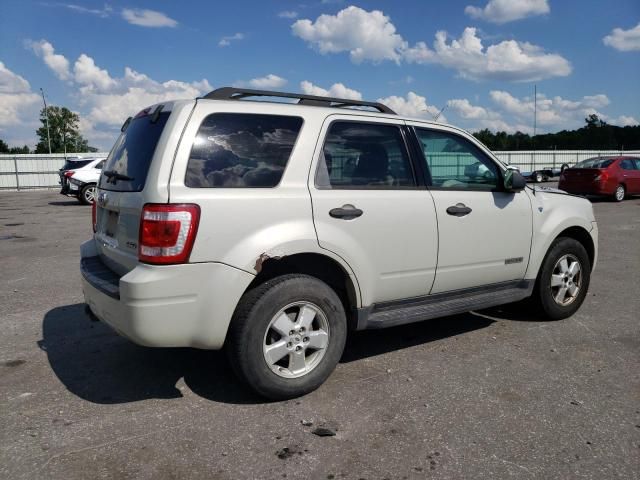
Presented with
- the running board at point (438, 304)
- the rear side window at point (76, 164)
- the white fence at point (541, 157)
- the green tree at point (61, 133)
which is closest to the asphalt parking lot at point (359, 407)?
the running board at point (438, 304)

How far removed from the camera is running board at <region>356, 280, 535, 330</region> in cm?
380

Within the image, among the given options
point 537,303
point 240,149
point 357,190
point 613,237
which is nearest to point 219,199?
point 240,149

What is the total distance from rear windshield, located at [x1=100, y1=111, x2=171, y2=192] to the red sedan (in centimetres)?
1631

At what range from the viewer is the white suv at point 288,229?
10.1 feet

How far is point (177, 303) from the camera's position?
10.00 ft

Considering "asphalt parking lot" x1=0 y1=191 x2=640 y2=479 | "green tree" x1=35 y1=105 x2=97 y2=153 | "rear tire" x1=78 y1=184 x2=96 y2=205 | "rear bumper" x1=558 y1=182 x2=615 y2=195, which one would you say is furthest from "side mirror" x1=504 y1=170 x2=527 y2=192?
"green tree" x1=35 y1=105 x2=97 y2=153

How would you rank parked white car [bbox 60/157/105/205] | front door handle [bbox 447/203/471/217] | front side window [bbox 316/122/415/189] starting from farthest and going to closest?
1. parked white car [bbox 60/157/105/205]
2. front door handle [bbox 447/203/471/217]
3. front side window [bbox 316/122/415/189]

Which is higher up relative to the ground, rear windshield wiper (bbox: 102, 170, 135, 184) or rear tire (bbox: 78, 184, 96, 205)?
rear windshield wiper (bbox: 102, 170, 135, 184)

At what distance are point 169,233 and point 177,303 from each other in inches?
15.4

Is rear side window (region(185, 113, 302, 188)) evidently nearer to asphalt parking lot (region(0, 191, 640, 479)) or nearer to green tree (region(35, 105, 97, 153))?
asphalt parking lot (region(0, 191, 640, 479))

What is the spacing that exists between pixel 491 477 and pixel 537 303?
106 inches

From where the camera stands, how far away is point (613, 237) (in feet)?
34.2

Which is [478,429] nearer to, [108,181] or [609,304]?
[108,181]

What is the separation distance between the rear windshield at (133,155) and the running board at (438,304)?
1670 mm
